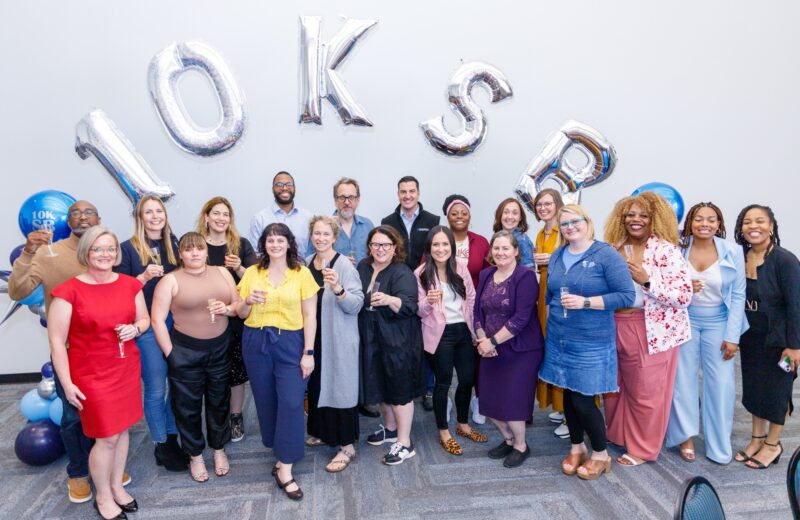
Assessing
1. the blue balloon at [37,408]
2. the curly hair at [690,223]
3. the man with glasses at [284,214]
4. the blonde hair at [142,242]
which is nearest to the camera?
the blonde hair at [142,242]

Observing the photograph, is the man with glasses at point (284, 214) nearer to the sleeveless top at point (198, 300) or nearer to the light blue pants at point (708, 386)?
the sleeveless top at point (198, 300)

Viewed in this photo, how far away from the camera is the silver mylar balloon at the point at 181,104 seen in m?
3.57

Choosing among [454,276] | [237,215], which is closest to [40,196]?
[237,215]

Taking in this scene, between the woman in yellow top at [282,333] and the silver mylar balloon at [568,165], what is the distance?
8.45 feet

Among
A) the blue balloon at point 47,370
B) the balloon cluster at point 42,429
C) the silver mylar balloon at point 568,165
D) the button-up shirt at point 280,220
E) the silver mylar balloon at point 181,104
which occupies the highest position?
the silver mylar balloon at point 181,104

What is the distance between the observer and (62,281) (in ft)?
7.48

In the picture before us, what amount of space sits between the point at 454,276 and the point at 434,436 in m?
1.12

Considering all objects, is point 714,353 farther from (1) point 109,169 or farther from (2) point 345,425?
(1) point 109,169

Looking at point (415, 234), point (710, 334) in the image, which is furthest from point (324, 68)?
point (710, 334)

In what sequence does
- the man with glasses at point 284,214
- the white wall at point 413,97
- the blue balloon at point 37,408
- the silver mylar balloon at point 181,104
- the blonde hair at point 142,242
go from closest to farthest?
the blonde hair at point 142,242, the blue balloon at point 37,408, the man with glasses at point 284,214, the silver mylar balloon at point 181,104, the white wall at point 413,97

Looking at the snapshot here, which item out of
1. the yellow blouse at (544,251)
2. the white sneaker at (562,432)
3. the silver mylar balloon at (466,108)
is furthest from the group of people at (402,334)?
the silver mylar balloon at (466,108)

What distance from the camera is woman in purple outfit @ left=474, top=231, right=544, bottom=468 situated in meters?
2.46

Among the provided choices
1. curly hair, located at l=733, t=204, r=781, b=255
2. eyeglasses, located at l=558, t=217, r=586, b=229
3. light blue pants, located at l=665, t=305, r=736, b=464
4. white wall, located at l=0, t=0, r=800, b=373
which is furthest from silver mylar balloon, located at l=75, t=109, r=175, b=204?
curly hair, located at l=733, t=204, r=781, b=255

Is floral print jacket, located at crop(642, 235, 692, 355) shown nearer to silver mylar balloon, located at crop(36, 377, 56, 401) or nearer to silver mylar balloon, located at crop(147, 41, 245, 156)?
silver mylar balloon, located at crop(147, 41, 245, 156)
